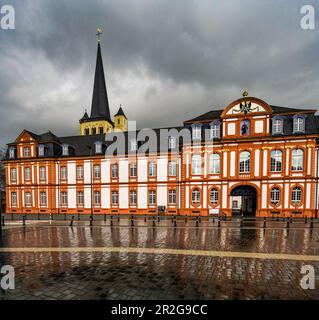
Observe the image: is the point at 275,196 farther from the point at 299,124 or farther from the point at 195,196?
the point at 195,196

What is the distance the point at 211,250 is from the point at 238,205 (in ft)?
93.9

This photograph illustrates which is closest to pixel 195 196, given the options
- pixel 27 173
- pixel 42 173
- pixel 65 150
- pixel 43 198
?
pixel 65 150

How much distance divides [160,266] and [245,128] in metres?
19.7

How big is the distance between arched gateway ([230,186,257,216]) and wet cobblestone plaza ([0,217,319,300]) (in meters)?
9.97

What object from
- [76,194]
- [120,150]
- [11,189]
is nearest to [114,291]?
[120,150]

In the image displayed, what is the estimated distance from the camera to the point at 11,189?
94.6ft

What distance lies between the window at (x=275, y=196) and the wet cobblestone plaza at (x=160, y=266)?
9.55 meters

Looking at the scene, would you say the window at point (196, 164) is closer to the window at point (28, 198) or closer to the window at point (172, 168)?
the window at point (172, 168)

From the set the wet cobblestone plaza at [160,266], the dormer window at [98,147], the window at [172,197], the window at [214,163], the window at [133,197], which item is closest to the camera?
the wet cobblestone plaza at [160,266]

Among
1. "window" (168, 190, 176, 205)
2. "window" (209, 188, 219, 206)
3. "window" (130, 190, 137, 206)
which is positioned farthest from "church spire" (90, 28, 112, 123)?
"window" (209, 188, 219, 206)

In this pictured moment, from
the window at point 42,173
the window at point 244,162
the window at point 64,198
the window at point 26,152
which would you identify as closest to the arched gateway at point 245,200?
the window at point 244,162

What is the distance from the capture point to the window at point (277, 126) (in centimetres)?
2027

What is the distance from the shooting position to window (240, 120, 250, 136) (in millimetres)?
21105
